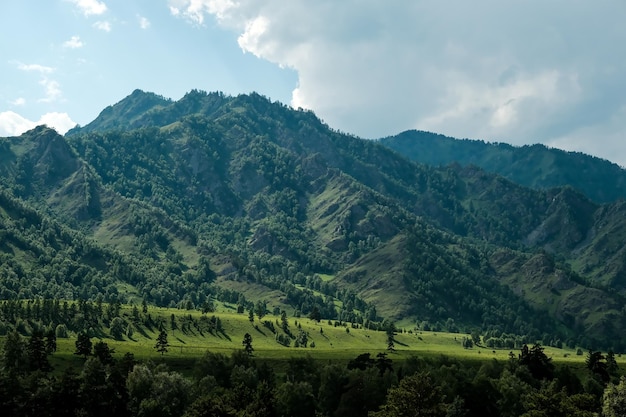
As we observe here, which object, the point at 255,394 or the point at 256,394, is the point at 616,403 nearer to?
the point at 256,394

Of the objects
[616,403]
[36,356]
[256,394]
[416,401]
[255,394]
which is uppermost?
[616,403]

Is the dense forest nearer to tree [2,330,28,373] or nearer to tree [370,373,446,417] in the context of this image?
tree [370,373,446,417]

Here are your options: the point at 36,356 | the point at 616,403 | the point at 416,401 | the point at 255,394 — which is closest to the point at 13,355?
the point at 36,356

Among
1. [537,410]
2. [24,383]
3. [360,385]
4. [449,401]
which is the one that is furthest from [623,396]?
[24,383]

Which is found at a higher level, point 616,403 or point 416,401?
point 616,403

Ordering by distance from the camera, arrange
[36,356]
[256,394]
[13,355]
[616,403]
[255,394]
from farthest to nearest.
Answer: [36,356]
[13,355]
[255,394]
[256,394]
[616,403]

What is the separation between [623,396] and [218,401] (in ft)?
271

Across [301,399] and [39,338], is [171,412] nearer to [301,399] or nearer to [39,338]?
[301,399]

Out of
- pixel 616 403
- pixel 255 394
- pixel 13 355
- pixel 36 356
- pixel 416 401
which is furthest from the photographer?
pixel 36 356

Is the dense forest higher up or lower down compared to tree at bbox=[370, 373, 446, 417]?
lower down

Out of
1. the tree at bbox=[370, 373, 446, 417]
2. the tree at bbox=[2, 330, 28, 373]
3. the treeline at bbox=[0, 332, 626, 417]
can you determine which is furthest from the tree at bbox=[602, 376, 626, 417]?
the tree at bbox=[2, 330, 28, 373]

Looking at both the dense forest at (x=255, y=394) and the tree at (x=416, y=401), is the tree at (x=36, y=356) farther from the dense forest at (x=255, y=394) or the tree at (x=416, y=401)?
the tree at (x=416, y=401)

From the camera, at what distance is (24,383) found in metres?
152

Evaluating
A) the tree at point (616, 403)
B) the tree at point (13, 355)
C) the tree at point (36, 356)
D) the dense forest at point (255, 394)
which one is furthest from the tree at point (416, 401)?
the tree at point (36, 356)
